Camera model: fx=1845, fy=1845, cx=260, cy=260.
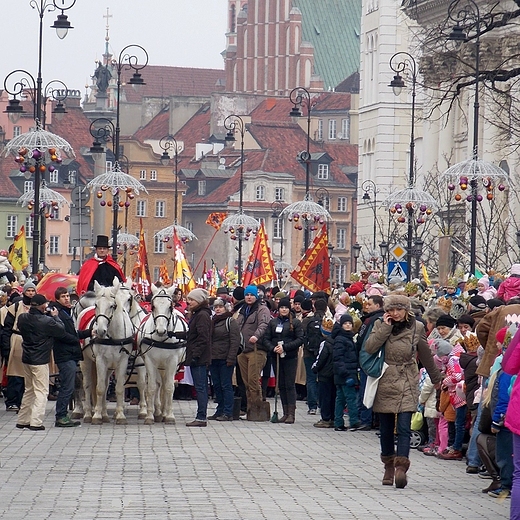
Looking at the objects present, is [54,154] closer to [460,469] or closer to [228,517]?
[460,469]

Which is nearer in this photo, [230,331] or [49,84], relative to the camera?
[230,331]

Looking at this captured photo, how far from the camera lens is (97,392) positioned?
23406 mm

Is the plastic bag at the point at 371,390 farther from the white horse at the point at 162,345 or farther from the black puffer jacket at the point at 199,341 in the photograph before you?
the black puffer jacket at the point at 199,341

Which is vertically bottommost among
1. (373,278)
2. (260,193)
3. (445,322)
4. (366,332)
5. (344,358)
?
(344,358)

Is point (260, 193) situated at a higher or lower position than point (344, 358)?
higher

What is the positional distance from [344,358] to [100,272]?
3.56 m

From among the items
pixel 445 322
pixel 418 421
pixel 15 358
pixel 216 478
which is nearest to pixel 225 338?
pixel 15 358

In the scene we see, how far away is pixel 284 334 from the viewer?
981 inches

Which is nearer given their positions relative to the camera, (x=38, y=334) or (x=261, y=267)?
(x=38, y=334)

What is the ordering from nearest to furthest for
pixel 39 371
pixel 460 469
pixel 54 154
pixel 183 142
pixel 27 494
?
1. pixel 27 494
2. pixel 460 469
3. pixel 39 371
4. pixel 54 154
5. pixel 183 142

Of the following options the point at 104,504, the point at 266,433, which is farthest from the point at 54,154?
the point at 104,504

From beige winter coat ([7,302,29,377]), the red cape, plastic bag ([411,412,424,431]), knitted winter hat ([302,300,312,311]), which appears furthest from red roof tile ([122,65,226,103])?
plastic bag ([411,412,424,431])

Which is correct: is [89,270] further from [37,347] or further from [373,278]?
[373,278]

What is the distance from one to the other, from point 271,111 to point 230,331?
129 meters
